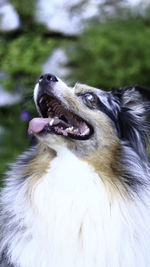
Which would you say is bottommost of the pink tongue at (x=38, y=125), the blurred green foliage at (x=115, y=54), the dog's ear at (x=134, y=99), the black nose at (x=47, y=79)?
the pink tongue at (x=38, y=125)

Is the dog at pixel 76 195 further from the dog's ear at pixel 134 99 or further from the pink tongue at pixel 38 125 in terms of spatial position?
the dog's ear at pixel 134 99

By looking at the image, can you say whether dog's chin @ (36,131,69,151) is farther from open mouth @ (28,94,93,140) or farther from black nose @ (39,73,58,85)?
black nose @ (39,73,58,85)

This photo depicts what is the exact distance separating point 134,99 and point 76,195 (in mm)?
898

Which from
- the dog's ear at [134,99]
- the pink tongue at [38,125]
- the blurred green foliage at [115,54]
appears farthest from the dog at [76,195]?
the blurred green foliage at [115,54]

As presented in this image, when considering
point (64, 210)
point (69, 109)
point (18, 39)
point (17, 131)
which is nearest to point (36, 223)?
point (64, 210)

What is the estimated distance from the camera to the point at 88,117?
3.82 meters

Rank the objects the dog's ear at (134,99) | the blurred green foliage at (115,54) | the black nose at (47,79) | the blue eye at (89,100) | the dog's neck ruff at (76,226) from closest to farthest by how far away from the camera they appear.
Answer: the dog's neck ruff at (76,226) → the black nose at (47,79) → the blue eye at (89,100) → the dog's ear at (134,99) → the blurred green foliage at (115,54)

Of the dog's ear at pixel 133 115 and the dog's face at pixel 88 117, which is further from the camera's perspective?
the dog's ear at pixel 133 115

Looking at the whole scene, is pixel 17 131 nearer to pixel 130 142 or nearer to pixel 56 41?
pixel 56 41

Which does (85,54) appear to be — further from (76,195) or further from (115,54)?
(76,195)

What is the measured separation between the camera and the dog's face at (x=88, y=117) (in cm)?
369

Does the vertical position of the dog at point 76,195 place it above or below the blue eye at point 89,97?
below

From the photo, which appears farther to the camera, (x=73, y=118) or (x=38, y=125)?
(x=73, y=118)

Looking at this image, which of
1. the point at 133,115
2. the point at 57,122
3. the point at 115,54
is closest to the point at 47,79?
the point at 57,122
